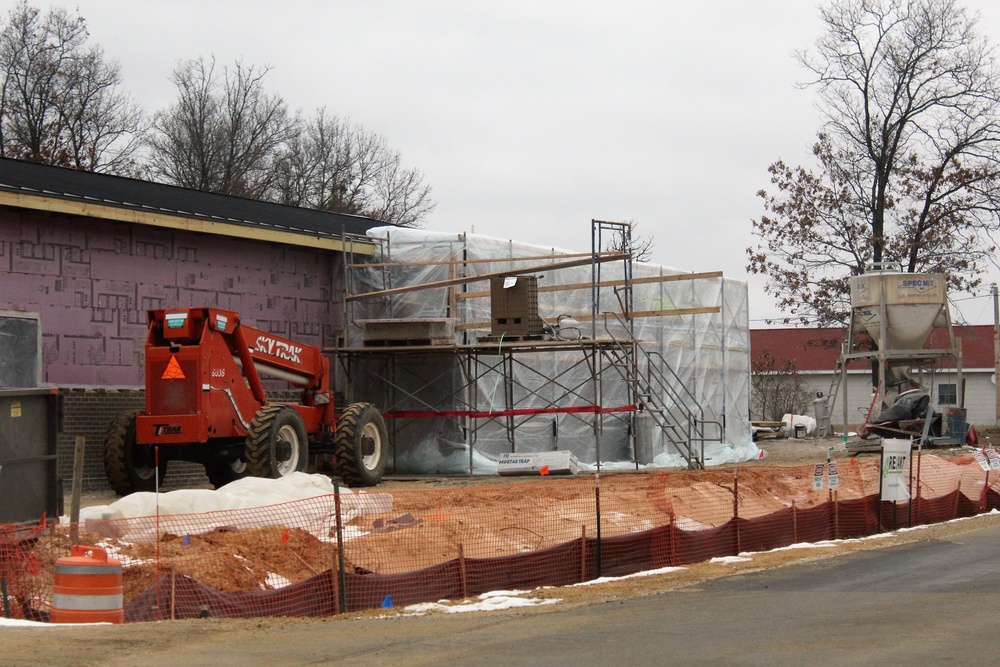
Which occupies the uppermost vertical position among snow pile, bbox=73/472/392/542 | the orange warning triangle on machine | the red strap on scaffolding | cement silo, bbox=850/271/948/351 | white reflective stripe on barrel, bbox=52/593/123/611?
cement silo, bbox=850/271/948/351

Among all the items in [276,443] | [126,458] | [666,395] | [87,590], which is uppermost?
[666,395]

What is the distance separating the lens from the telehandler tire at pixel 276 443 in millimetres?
18266

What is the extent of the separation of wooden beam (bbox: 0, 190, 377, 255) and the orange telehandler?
9.97ft

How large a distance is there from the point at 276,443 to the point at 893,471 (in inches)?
352

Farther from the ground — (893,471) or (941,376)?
(941,376)

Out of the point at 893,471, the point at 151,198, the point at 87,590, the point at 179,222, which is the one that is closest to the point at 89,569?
the point at 87,590

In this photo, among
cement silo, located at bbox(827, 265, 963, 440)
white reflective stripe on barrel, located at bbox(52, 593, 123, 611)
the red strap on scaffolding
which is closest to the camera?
white reflective stripe on barrel, located at bbox(52, 593, 123, 611)

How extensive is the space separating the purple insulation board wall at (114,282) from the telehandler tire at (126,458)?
206cm

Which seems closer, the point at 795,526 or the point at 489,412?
the point at 795,526

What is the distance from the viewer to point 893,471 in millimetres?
A: 17438

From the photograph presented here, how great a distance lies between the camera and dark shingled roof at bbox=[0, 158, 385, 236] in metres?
21.1

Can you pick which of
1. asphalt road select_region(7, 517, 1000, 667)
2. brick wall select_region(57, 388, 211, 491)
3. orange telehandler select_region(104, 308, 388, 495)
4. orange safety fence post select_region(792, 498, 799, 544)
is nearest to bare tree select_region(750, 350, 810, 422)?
brick wall select_region(57, 388, 211, 491)

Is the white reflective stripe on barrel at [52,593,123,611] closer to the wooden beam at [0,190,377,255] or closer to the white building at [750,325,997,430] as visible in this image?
the wooden beam at [0,190,377,255]

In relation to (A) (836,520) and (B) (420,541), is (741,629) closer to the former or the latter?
(B) (420,541)
